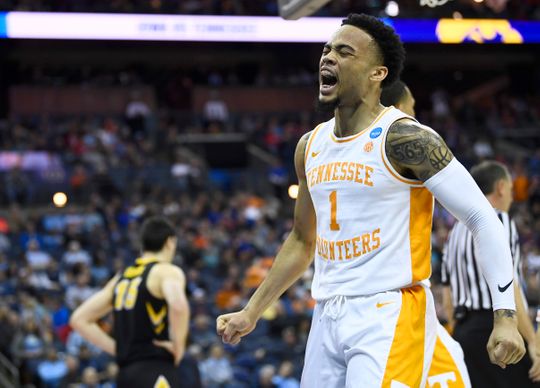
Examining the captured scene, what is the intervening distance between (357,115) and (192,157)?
1985 cm

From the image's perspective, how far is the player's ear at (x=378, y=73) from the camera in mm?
4035

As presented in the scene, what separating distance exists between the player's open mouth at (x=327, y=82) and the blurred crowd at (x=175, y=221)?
17.4 ft

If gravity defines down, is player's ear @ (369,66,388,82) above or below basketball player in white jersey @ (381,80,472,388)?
above

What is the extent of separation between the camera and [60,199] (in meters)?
19.8

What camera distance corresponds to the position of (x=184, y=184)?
849 inches

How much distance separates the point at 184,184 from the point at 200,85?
25.0 feet

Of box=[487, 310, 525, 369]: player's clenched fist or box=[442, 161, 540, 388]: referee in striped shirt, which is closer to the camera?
box=[487, 310, 525, 369]: player's clenched fist

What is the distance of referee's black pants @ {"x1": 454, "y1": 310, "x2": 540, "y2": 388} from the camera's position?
552 centimetres

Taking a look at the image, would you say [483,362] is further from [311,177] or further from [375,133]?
[375,133]

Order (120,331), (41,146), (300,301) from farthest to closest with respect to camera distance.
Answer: (41,146)
(300,301)
(120,331)

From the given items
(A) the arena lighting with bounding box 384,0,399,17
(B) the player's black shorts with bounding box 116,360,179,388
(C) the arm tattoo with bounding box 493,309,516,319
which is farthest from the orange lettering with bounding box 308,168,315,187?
(A) the arena lighting with bounding box 384,0,399,17

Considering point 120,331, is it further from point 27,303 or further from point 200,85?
point 200,85

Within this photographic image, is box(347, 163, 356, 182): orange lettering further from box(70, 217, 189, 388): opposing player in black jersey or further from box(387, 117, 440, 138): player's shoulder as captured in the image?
box(70, 217, 189, 388): opposing player in black jersey

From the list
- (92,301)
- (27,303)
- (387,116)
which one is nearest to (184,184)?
(27,303)
